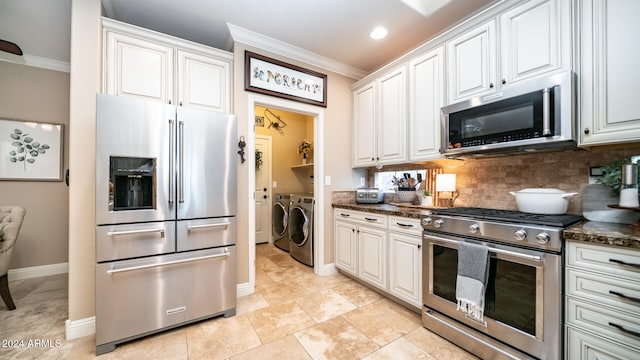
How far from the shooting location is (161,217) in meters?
1.80

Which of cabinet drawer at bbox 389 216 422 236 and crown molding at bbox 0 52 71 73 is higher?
crown molding at bbox 0 52 71 73

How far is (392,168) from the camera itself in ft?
10.2

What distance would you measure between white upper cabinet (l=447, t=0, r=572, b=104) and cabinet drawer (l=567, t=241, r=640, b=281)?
43.1 inches

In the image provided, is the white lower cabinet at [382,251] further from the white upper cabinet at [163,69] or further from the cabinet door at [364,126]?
the white upper cabinet at [163,69]

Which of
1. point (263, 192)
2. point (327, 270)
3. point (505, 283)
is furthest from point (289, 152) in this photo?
point (505, 283)

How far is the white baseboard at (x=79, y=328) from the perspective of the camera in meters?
1.79

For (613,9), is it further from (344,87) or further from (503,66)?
(344,87)

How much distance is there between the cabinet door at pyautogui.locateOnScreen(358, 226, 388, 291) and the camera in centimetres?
237

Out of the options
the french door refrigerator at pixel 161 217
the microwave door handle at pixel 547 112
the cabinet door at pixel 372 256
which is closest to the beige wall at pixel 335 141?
the cabinet door at pixel 372 256

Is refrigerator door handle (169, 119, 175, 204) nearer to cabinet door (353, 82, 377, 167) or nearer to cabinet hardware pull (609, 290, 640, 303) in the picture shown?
cabinet door (353, 82, 377, 167)

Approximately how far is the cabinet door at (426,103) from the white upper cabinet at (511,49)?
12cm

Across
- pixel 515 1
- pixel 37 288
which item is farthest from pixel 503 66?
pixel 37 288

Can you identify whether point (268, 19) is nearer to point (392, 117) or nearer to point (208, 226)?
point (392, 117)

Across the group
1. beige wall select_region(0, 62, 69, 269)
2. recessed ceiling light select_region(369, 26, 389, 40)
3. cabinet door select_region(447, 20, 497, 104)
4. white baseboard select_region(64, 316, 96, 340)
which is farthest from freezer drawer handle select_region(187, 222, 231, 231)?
beige wall select_region(0, 62, 69, 269)
